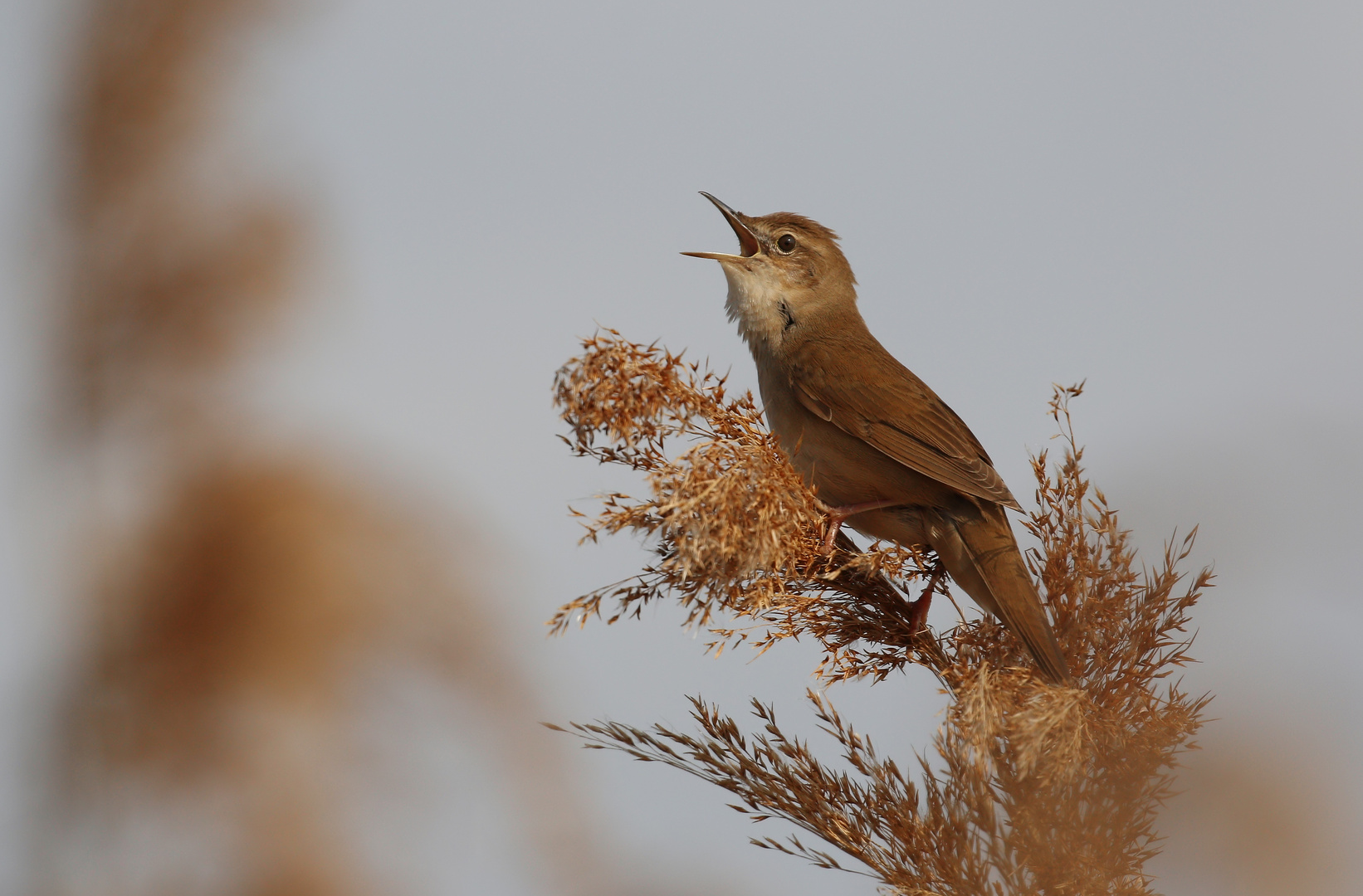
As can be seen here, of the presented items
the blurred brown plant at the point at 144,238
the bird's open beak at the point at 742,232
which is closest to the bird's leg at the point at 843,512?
the bird's open beak at the point at 742,232

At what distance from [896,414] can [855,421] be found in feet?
0.45

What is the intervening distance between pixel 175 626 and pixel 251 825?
34.1 inches

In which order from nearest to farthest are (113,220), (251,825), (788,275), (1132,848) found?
1. (1132,848)
2. (788,275)
3. (251,825)
4. (113,220)

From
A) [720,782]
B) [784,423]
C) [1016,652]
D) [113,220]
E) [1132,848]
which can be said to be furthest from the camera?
[113,220]

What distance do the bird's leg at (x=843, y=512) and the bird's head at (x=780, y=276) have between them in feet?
2.64

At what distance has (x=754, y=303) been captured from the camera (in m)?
3.51

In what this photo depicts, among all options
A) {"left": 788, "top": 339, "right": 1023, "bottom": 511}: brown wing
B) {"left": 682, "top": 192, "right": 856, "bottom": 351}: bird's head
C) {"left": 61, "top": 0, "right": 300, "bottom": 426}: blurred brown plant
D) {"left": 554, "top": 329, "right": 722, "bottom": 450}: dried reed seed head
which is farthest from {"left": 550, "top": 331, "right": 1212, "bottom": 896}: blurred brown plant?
{"left": 61, "top": 0, "right": 300, "bottom": 426}: blurred brown plant

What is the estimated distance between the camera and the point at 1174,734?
5.03ft

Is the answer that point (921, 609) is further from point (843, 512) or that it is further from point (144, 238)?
point (144, 238)

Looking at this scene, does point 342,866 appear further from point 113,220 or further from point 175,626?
point 113,220

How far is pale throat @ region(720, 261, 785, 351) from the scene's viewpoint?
347 centimetres

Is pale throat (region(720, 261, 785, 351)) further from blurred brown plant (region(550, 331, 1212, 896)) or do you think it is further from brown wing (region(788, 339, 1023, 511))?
blurred brown plant (region(550, 331, 1212, 896))

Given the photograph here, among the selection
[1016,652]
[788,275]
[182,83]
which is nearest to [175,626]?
[182,83]

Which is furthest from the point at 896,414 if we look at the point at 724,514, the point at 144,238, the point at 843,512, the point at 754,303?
the point at 144,238
